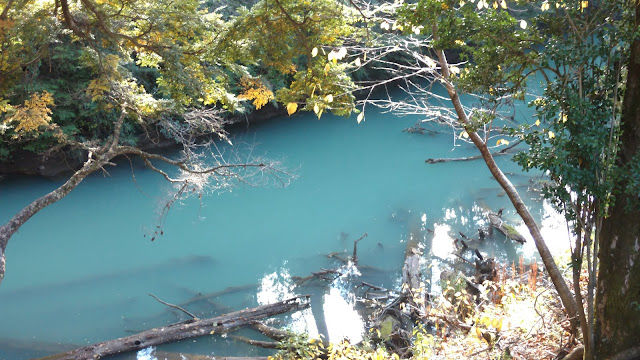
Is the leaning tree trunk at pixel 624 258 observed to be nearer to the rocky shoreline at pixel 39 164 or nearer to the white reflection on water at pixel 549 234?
the white reflection on water at pixel 549 234

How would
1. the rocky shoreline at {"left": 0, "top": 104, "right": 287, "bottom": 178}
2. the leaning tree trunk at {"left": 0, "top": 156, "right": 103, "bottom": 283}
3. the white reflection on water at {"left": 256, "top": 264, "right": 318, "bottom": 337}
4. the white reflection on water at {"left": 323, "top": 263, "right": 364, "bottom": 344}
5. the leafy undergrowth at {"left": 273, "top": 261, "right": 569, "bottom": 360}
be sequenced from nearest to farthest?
the leafy undergrowth at {"left": 273, "top": 261, "right": 569, "bottom": 360} → the leaning tree trunk at {"left": 0, "top": 156, "right": 103, "bottom": 283} → the white reflection on water at {"left": 323, "top": 263, "right": 364, "bottom": 344} → the white reflection on water at {"left": 256, "top": 264, "right": 318, "bottom": 337} → the rocky shoreline at {"left": 0, "top": 104, "right": 287, "bottom": 178}

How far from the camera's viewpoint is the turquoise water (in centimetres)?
772

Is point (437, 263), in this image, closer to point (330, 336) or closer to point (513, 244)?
point (513, 244)

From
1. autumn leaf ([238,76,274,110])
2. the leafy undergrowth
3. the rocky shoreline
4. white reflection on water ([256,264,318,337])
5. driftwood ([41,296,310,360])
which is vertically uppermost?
autumn leaf ([238,76,274,110])

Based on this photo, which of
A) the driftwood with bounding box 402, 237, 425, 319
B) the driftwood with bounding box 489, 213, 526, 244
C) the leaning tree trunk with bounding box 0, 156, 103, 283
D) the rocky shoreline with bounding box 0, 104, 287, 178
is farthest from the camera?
the rocky shoreline with bounding box 0, 104, 287, 178

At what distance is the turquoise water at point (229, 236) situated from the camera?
7.72 m

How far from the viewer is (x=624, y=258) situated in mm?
3033

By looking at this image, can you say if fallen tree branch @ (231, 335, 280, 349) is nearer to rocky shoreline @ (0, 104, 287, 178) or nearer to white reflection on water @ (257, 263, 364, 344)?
white reflection on water @ (257, 263, 364, 344)

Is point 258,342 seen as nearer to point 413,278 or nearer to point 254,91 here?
point 413,278

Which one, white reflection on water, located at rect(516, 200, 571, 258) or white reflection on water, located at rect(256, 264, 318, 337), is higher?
white reflection on water, located at rect(516, 200, 571, 258)

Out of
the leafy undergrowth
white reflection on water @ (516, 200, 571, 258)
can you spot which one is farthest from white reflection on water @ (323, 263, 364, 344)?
white reflection on water @ (516, 200, 571, 258)

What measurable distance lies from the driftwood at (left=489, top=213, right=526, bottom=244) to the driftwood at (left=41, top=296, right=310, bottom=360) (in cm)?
399

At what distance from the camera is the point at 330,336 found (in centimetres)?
676

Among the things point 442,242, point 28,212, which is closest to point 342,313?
point 442,242
